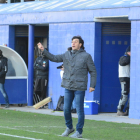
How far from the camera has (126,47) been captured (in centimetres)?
1473

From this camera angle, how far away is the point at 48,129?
9.77m

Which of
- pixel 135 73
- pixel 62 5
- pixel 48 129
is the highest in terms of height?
pixel 62 5

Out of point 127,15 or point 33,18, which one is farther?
point 33,18

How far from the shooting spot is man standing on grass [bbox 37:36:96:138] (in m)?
8.35

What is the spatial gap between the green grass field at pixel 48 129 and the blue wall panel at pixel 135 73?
147 centimetres

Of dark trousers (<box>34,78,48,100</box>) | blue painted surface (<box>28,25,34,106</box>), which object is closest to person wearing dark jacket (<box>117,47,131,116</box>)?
dark trousers (<box>34,78,48,100</box>)

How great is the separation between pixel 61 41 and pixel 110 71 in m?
1.86

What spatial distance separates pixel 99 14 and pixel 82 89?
593 cm

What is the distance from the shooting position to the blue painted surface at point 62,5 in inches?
532

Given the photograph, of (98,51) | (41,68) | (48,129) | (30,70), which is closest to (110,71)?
(98,51)

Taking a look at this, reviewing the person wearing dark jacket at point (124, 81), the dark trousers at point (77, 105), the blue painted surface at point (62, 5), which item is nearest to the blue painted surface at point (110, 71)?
the person wearing dark jacket at point (124, 81)

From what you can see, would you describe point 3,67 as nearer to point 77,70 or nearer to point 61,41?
point 61,41

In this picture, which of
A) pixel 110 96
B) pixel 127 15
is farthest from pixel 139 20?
pixel 110 96

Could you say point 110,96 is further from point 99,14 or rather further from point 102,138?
point 102,138
